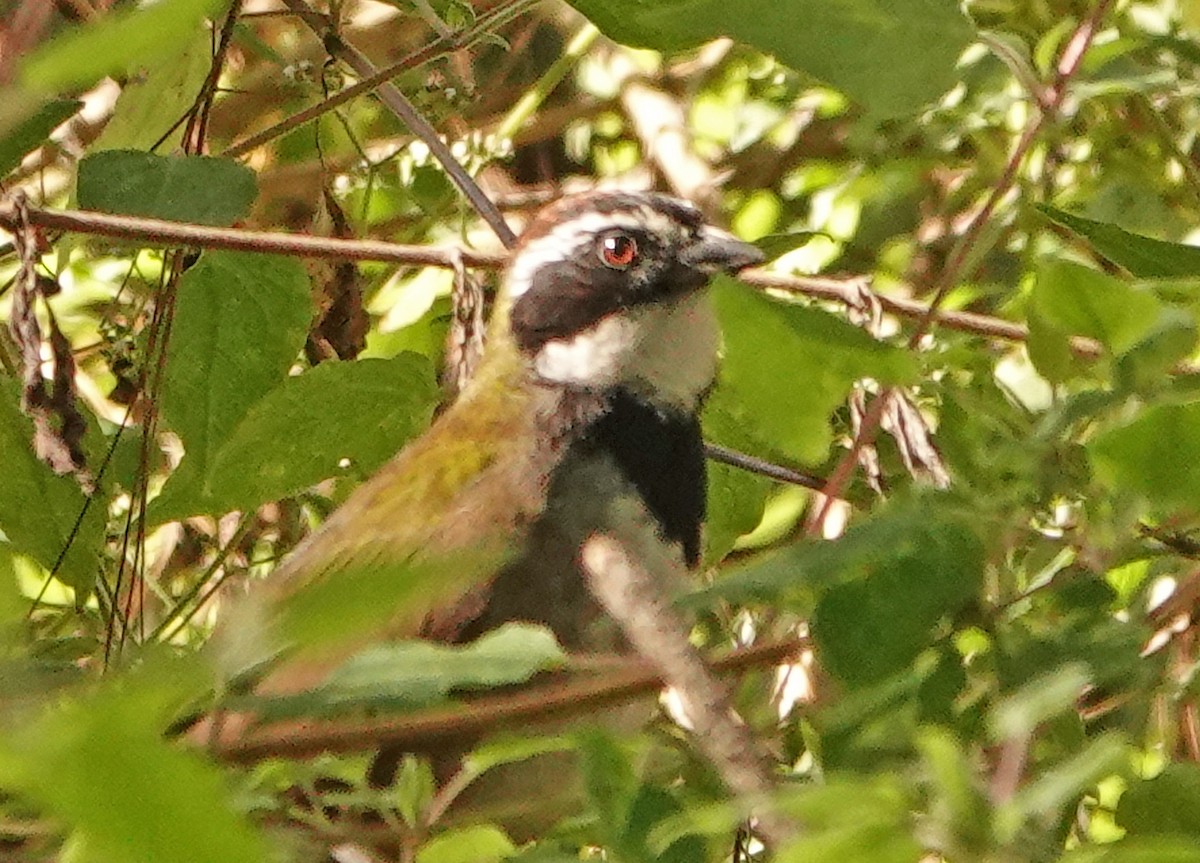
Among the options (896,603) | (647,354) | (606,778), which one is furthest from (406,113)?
(606,778)

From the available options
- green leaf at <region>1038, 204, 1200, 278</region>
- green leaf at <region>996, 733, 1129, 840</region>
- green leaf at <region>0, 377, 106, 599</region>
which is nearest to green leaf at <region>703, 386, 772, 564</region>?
green leaf at <region>0, 377, 106, 599</region>

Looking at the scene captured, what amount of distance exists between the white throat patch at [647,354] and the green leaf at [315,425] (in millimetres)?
446

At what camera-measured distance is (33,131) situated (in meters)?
1.49

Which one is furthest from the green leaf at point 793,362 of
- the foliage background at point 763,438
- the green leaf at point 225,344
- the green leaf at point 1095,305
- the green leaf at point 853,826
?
the green leaf at point 225,344

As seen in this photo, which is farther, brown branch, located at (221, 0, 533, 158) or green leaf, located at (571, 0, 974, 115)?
brown branch, located at (221, 0, 533, 158)

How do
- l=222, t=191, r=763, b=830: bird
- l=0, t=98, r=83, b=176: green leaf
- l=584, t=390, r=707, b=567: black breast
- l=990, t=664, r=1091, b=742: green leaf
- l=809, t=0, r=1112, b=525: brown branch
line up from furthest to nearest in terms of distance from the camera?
l=584, t=390, r=707, b=567: black breast
l=222, t=191, r=763, b=830: bird
l=0, t=98, r=83, b=176: green leaf
l=809, t=0, r=1112, b=525: brown branch
l=990, t=664, r=1091, b=742: green leaf

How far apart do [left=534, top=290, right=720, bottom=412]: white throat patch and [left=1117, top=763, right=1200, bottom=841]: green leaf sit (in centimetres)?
112

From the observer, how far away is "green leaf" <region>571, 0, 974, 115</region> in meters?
0.99

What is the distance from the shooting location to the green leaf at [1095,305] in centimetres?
85

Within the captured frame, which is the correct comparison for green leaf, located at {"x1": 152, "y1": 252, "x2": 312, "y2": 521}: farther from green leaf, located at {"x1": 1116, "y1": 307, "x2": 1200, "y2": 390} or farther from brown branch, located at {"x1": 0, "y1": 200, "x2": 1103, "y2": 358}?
green leaf, located at {"x1": 1116, "y1": 307, "x2": 1200, "y2": 390}

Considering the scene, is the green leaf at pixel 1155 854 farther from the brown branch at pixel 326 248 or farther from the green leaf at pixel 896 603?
the brown branch at pixel 326 248

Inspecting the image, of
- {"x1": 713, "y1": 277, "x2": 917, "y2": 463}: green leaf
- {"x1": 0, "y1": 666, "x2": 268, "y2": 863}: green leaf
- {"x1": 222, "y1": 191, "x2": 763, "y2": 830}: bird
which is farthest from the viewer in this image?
{"x1": 222, "y1": 191, "x2": 763, "y2": 830}: bird

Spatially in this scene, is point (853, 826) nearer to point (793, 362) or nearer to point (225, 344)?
point (793, 362)

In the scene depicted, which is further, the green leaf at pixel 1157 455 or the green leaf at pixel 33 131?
the green leaf at pixel 33 131
